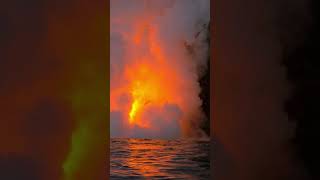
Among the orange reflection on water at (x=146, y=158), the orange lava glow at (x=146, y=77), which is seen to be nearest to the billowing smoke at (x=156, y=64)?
the orange lava glow at (x=146, y=77)

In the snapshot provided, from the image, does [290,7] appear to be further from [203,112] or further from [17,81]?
→ [203,112]

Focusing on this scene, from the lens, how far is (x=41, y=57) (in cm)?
291

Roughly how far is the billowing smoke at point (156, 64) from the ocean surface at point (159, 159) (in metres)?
0.46

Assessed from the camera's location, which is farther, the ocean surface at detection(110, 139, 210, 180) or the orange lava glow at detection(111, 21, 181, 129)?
the orange lava glow at detection(111, 21, 181, 129)

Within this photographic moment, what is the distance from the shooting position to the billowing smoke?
1091 centimetres

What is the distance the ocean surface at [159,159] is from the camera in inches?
289

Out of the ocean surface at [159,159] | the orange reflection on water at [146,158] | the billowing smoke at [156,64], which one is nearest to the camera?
the ocean surface at [159,159]

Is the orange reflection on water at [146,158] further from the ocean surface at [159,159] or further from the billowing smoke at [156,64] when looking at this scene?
the billowing smoke at [156,64]

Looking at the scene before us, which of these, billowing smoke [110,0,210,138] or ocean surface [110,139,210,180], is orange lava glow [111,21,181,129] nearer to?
billowing smoke [110,0,210,138]

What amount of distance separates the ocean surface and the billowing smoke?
458 mm

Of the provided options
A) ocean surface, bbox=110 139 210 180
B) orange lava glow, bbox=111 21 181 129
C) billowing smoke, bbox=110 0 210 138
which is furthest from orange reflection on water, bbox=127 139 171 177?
orange lava glow, bbox=111 21 181 129

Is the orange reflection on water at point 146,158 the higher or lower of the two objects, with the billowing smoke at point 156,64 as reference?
lower

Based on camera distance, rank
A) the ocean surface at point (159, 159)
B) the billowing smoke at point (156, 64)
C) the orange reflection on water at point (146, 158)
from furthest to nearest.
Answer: the billowing smoke at point (156, 64), the orange reflection on water at point (146, 158), the ocean surface at point (159, 159)

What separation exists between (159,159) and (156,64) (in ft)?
8.60
